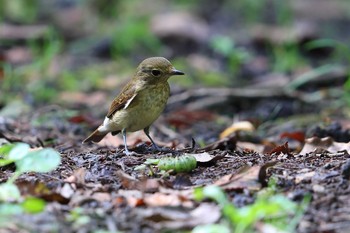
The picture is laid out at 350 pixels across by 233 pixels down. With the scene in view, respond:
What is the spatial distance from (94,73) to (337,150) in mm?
5867

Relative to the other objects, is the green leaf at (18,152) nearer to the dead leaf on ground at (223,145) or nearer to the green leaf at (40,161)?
the green leaf at (40,161)

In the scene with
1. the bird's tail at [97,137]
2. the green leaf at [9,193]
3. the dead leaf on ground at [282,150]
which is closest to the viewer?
the green leaf at [9,193]

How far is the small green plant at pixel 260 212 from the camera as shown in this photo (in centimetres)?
337

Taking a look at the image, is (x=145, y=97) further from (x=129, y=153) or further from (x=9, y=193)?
(x=9, y=193)

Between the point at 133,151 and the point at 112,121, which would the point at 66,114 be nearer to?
the point at 112,121

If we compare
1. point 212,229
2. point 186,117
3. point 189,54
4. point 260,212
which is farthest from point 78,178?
point 189,54

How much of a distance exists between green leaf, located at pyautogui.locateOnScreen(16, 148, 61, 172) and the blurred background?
13.2ft

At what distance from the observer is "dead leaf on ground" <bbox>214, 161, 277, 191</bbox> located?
4.28 meters

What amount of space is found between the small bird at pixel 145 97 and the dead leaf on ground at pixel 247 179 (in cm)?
178

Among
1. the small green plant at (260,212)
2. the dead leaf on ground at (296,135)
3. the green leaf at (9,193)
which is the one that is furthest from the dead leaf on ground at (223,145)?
the green leaf at (9,193)

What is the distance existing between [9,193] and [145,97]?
2.41 metres

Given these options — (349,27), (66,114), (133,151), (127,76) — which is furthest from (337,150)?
(349,27)

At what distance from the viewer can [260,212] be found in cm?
336

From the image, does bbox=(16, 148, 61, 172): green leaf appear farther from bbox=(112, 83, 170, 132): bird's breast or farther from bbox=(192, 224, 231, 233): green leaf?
bbox=(112, 83, 170, 132): bird's breast
